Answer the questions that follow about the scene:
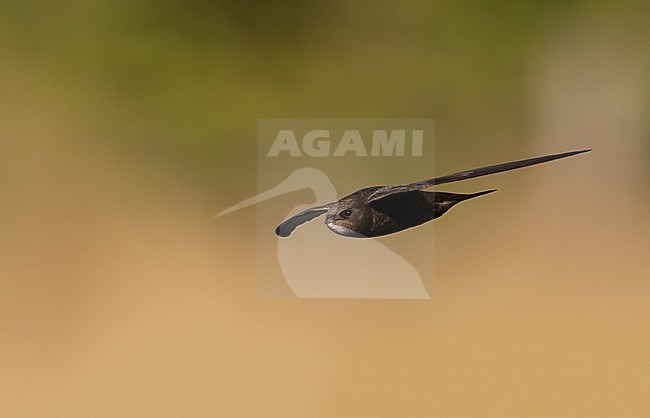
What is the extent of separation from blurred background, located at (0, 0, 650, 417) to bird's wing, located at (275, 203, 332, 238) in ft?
0.16

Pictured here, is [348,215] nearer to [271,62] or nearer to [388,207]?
[388,207]

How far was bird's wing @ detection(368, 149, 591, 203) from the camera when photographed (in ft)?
5.88

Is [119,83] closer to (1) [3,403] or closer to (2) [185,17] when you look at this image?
(2) [185,17]

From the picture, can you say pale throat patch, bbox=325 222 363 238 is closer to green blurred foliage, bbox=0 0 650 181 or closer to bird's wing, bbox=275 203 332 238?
bird's wing, bbox=275 203 332 238

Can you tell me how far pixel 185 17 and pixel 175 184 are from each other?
52 cm

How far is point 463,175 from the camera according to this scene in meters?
1.79

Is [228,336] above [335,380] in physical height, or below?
above

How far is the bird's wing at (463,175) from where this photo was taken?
179 centimetres

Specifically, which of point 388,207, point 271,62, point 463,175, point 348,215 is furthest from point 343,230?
point 271,62

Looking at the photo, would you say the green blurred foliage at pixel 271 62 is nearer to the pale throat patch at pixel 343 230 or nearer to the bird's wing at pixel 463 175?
the bird's wing at pixel 463 175

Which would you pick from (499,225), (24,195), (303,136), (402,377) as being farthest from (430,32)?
(24,195)

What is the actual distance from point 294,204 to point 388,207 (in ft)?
0.97

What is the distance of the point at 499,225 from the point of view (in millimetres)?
1807

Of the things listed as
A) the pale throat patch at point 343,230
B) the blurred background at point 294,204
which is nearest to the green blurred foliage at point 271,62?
the blurred background at point 294,204
